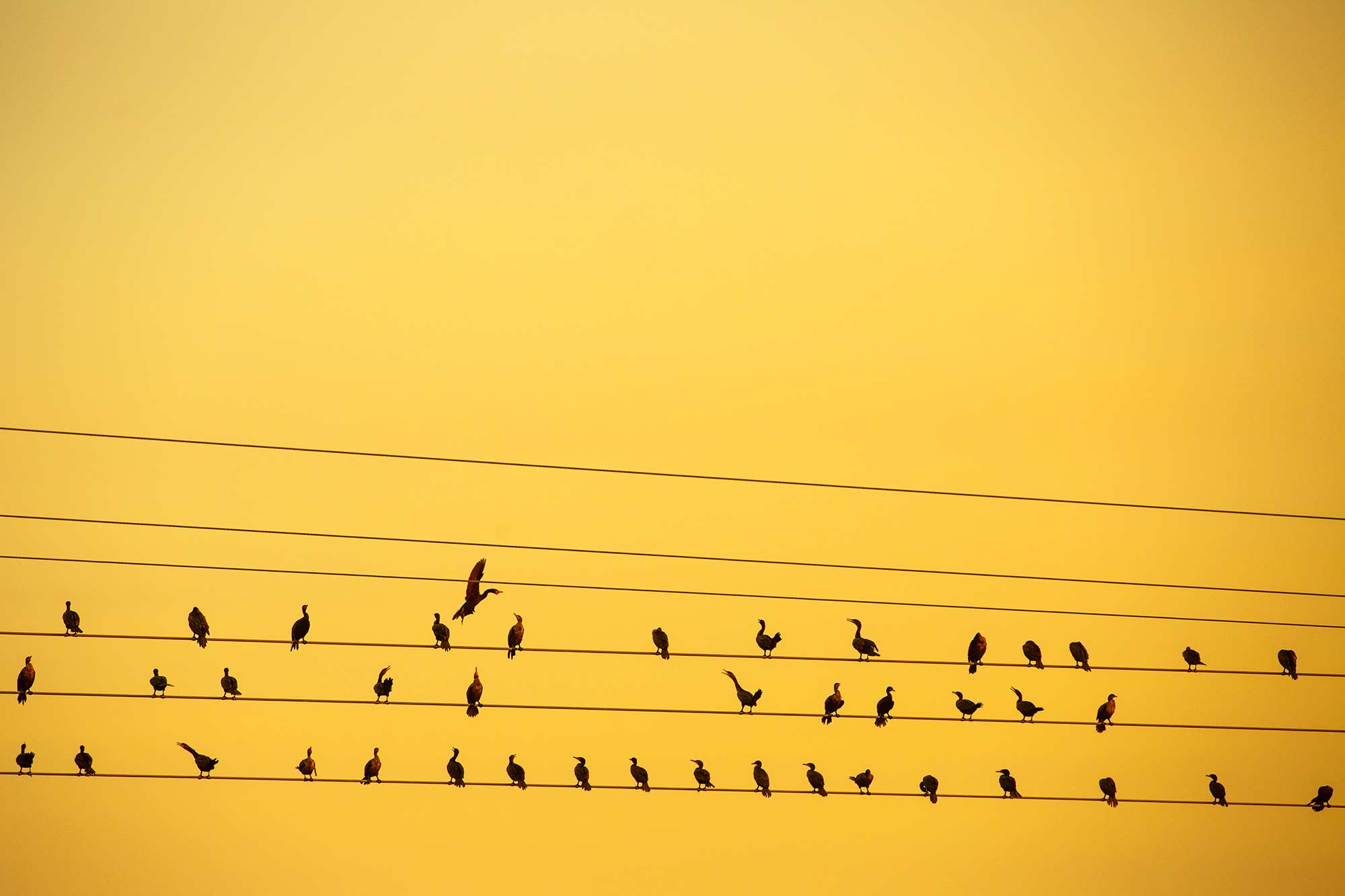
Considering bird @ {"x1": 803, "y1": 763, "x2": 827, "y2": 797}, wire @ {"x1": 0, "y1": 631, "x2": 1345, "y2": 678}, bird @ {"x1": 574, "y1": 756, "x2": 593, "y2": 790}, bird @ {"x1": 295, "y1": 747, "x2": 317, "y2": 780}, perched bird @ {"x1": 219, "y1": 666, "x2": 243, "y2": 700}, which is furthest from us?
bird @ {"x1": 574, "y1": 756, "x2": 593, "y2": 790}

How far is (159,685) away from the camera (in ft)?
44.4

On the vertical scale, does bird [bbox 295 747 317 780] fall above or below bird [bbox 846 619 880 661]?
below

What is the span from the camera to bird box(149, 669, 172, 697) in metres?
13.4

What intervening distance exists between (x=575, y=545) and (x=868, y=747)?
410 centimetres

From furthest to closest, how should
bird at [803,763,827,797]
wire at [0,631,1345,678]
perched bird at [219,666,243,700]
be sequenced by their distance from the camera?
1. bird at [803,763,827,797]
2. perched bird at [219,666,243,700]
3. wire at [0,631,1345,678]

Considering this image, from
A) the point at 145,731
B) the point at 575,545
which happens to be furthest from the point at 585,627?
the point at 145,731

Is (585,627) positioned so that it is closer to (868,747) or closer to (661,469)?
(661,469)

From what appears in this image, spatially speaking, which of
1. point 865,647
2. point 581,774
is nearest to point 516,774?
point 581,774

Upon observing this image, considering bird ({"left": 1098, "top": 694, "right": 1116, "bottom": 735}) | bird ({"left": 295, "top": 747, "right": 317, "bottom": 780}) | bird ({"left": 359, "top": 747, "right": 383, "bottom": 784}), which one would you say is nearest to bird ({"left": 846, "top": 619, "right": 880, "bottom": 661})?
bird ({"left": 1098, "top": 694, "right": 1116, "bottom": 735})

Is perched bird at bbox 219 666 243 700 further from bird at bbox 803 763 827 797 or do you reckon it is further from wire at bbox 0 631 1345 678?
bird at bbox 803 763 827 797

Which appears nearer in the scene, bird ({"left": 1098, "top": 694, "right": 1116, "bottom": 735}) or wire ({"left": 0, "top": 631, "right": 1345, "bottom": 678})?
wire ({"left": 0, "top": 631, "right": 1345, "bottom": 678})

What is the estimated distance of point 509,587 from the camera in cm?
1524

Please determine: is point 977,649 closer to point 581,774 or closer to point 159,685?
point 581,774

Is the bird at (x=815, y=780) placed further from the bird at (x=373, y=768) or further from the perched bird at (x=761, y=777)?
the bird at (x=373, y=768)
